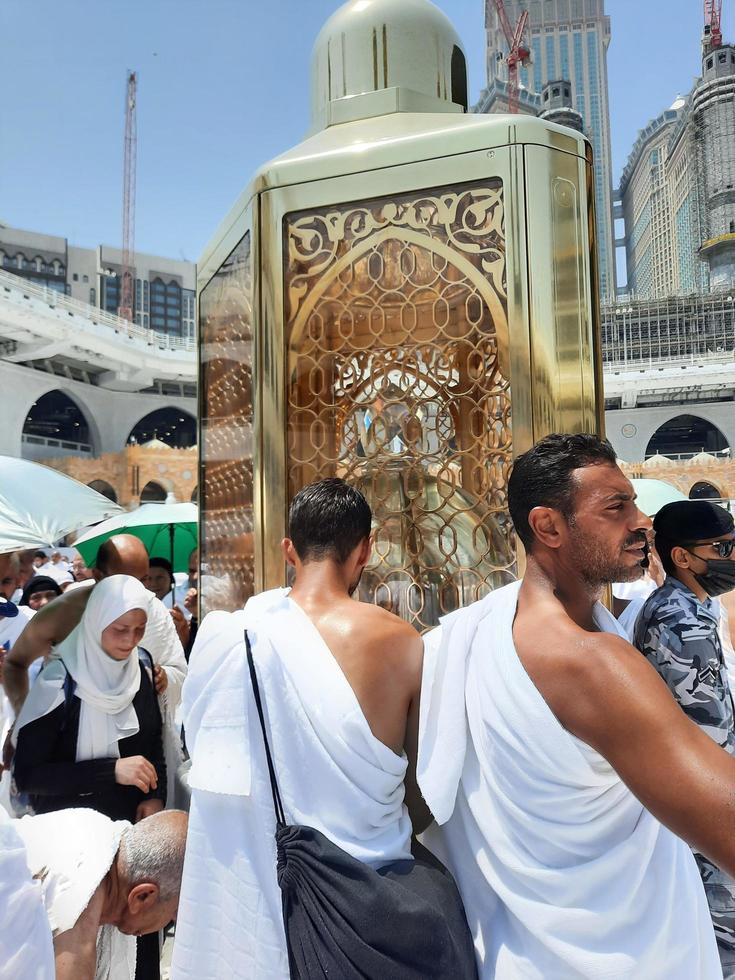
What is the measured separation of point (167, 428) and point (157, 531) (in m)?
29.5

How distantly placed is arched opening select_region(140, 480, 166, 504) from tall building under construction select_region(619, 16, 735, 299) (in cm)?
2721

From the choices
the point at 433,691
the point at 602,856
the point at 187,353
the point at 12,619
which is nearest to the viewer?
the point at 602,856

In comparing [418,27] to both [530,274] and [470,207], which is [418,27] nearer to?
[470,207]

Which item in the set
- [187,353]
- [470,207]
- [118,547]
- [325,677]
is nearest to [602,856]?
[325,677]

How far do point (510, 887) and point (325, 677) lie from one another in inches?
18.1

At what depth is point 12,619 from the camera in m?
4.12

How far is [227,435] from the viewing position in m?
2.64

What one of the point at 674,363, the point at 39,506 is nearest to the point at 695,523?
the point at 39,506

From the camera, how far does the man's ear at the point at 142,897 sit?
149 cm

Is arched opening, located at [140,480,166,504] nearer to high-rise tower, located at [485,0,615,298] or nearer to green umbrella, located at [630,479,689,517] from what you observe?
green umbrella, located at [630,479,689,517]

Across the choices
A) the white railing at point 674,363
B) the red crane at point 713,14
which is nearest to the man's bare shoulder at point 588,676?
the white railing at point 674,363

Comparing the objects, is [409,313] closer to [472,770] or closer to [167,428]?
[472,770]

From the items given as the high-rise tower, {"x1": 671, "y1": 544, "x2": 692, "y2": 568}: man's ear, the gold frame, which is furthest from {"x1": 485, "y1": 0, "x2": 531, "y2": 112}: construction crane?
{"x1": 671, "y1": 544, "x2": 692, "y2": 568}: man's ear

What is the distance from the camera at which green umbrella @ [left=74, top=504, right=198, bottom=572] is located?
540 cm
